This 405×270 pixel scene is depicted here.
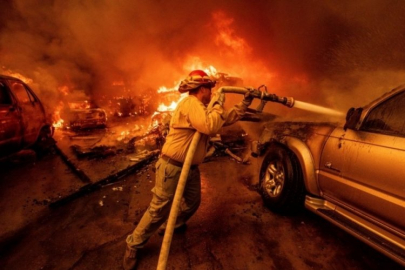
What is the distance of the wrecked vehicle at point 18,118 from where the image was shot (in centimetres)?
512

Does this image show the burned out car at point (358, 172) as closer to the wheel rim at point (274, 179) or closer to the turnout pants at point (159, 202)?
the wheel rim at point (274, 179)

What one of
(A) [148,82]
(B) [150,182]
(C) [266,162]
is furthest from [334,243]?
(A) [148,82]

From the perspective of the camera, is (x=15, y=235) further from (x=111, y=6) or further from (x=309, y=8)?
(x=111, y=6)

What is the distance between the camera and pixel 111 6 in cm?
1545

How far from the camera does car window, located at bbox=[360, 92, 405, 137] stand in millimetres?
2256

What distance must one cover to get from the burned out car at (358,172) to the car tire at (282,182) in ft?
0.05

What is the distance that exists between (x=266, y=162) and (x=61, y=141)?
319 inches

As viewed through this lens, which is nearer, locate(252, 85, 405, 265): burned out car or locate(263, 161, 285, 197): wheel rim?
locate(252, 85, 405, 265): burned out car

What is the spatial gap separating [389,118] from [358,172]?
635 mm

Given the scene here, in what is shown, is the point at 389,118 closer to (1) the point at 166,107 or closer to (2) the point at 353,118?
(2) the point at 353,118

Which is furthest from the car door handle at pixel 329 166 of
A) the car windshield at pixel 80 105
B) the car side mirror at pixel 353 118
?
the car windshield at pixel 80 105

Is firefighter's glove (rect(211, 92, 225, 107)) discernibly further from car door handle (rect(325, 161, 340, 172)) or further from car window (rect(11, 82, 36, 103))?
car window (rect(11, 82, 36, 103))

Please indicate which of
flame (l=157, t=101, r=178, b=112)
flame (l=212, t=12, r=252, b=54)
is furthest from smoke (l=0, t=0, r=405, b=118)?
flame (l=157, t=101, r=178, b=112)

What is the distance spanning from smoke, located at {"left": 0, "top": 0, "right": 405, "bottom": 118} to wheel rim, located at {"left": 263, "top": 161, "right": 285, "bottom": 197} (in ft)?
6.78
